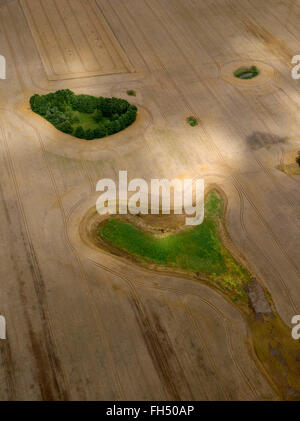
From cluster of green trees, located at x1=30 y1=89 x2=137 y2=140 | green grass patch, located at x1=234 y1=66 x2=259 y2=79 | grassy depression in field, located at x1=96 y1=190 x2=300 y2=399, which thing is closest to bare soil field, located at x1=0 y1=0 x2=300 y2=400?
grassy depression in field, located at x1=96 y1=190 x2=300 y2=399

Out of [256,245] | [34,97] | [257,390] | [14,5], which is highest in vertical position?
[14,5]

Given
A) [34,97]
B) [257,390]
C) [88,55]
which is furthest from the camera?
[88,55]

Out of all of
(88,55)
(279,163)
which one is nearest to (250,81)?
(279,163)

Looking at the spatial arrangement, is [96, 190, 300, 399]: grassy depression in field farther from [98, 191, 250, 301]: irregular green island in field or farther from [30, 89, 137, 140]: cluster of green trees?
[30, 89, 137, 140]: cluster of green trees

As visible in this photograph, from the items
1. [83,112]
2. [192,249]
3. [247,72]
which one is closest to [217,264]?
[192,249]

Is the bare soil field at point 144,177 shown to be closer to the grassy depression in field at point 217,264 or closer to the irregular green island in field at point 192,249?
the grassy depression in field at point 217,264

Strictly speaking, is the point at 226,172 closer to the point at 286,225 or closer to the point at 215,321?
the point at 286,225

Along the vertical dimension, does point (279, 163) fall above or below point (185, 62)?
below
